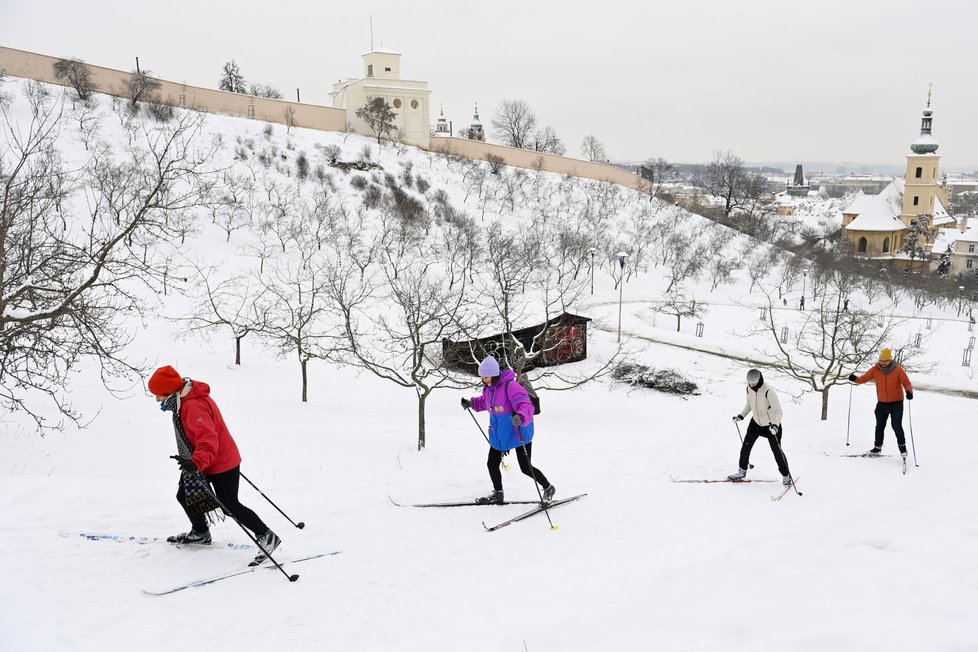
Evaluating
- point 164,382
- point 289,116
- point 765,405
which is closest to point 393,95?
point 289,116

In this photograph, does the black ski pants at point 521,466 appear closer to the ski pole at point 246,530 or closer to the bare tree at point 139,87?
the ski pole at point 246,530

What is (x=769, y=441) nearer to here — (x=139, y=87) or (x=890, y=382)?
(x=890, y=382)

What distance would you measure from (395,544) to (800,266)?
51442 mm

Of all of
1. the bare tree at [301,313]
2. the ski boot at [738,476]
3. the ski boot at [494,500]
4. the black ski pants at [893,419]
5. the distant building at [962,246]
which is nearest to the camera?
the ski boot at [494,500]

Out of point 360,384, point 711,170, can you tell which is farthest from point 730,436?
point 711,170

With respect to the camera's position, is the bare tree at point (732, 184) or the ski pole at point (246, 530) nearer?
the ski pole at point (246, 530)

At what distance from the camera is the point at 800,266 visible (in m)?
49.9

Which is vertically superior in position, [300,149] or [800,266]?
[300,149]

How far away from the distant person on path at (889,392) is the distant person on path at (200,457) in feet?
24.8

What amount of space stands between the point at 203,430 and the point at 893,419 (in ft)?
27.0

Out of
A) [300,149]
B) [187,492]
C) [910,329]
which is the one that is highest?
[300,149]

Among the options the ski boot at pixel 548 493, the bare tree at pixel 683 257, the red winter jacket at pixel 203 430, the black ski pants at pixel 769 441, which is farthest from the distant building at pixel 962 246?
the red winter jacket at pixel 203 430

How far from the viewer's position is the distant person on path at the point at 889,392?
8.12m

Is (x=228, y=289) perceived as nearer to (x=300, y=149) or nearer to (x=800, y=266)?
(x=300, y=149)
